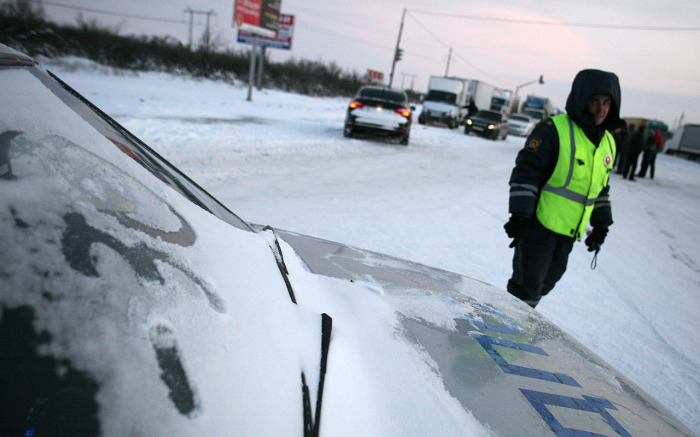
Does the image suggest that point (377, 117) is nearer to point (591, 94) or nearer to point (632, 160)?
point (632, 160)

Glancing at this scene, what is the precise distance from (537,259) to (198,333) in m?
2.19

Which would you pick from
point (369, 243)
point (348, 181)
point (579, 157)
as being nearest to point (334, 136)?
point (348, 181)

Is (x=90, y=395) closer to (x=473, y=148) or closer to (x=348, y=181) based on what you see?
(x=348, y=181)

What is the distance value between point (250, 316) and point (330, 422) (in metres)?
0.30

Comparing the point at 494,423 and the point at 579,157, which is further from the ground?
the point at 579,157

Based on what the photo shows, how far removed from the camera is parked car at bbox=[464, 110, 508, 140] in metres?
18.5

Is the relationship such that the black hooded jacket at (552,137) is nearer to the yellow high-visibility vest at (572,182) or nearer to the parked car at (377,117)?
the yellow high-visibility vest at (572,182)

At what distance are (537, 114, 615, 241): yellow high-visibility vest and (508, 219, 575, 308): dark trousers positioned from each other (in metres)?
0.07

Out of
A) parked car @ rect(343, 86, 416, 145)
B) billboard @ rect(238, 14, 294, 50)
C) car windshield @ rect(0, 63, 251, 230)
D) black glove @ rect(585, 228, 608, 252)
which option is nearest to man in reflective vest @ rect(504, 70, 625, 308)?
black glove @ rect(585, 228, 608, 252)

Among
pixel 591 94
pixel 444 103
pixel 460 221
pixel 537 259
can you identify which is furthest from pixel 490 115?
pixel 537 259

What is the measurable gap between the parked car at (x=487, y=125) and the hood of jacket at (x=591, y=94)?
667 inches

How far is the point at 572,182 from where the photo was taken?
2.41 m

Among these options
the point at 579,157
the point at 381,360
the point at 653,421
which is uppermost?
the point at 579,157

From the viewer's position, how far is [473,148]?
13844 mm
